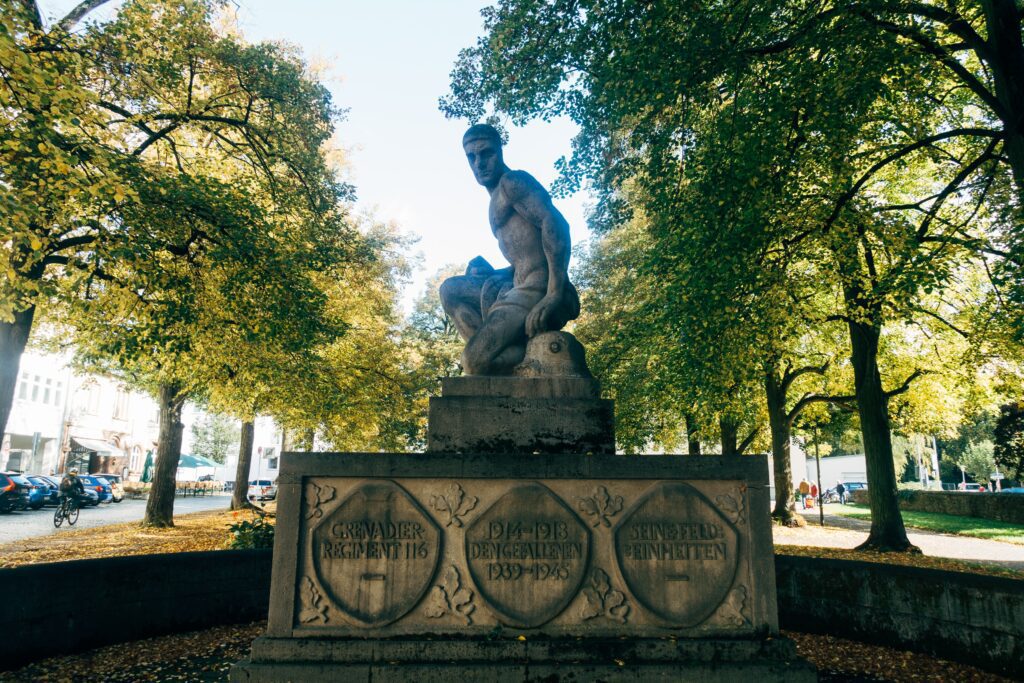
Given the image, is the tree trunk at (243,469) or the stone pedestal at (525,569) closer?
the stone pedestal at (525,569)

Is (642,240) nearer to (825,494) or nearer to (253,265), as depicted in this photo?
(253,265)

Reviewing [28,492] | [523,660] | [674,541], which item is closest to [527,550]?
[523,660]

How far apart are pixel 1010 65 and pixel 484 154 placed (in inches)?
367

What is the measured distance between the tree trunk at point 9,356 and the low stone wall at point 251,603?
6324 millimetres

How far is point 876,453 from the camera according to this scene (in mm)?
15648

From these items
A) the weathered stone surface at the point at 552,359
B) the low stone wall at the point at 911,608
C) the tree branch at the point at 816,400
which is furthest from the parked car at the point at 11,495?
the tree branch at the point at 816,400

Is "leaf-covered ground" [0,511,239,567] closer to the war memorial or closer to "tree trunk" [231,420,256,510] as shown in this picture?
"tree trunk" [231,420,256,510]

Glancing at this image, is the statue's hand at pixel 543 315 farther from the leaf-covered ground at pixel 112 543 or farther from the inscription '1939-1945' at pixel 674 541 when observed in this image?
the leaf-covered ground at pixel 112 543

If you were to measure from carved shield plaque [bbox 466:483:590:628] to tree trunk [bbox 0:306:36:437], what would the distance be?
1095 centimetres

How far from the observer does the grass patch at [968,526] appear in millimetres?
21656

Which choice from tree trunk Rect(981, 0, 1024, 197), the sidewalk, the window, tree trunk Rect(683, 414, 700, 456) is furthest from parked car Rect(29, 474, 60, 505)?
tree trunk Rect(981, 0, 1024, 197)

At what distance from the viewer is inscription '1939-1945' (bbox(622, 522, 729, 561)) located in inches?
196

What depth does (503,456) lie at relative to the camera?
507 centimetres

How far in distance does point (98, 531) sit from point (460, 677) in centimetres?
1920
